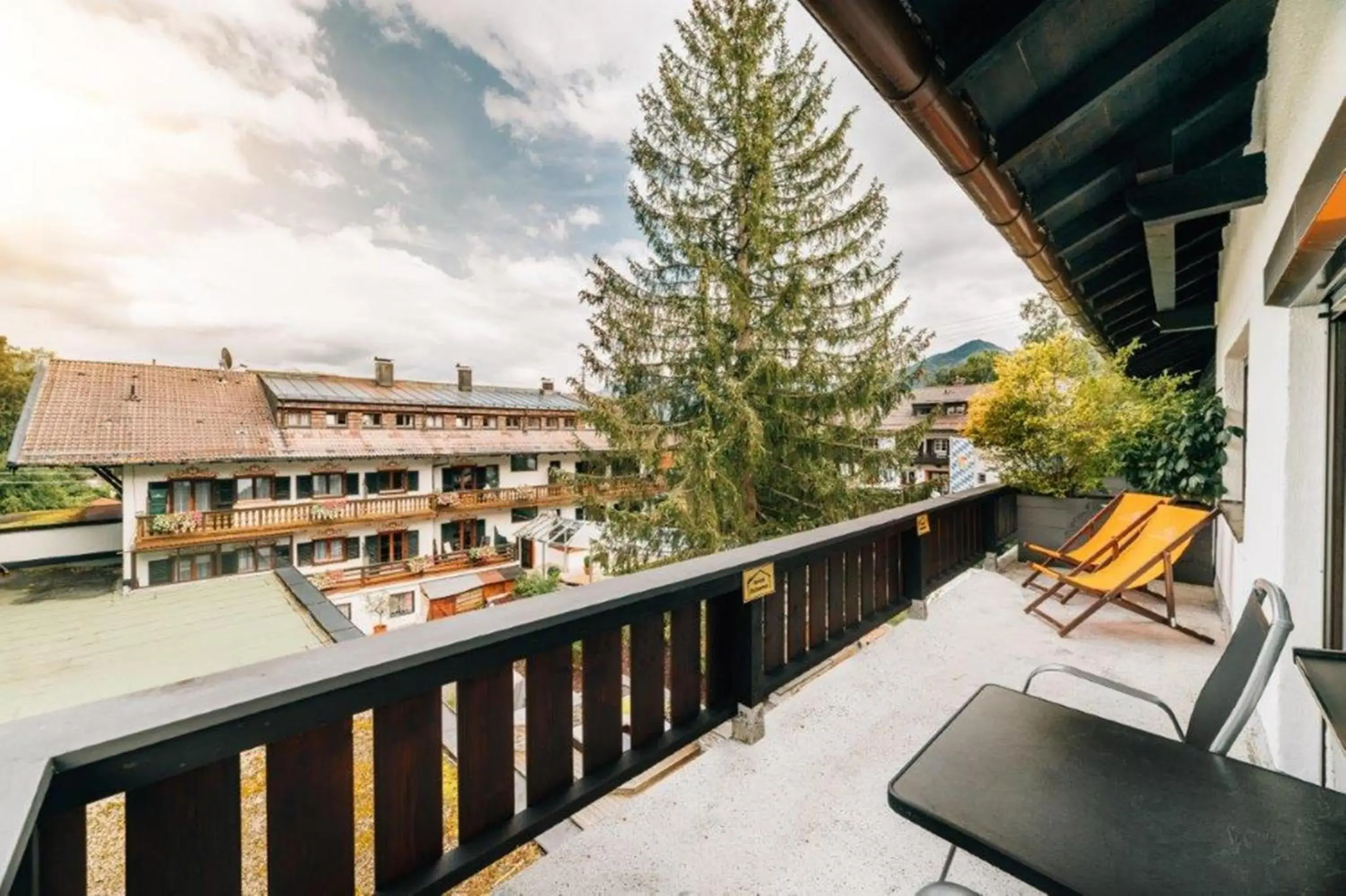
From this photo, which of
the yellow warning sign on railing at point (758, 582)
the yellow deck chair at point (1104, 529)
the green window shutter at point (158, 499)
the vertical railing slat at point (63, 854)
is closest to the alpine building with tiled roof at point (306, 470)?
the green window shutter at point (158, 499)

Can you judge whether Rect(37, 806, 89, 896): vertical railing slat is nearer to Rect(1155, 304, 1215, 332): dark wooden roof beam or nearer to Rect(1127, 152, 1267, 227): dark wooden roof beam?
Rect(1127, 152, 1267, 227): dark wooden roof beam

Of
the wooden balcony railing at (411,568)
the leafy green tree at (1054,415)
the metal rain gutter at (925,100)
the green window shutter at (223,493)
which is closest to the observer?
the metal rain gutter at (925,100)

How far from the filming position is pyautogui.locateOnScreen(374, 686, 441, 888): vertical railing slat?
1.28m

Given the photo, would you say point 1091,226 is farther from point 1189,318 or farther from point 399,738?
point 399,738

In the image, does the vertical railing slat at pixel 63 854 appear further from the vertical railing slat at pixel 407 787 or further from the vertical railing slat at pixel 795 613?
the vertical railing slat at pixel 795 613

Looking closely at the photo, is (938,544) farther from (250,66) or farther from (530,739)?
(250,66)

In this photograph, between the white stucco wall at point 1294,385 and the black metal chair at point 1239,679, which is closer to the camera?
the black metal chair at point 1239,679

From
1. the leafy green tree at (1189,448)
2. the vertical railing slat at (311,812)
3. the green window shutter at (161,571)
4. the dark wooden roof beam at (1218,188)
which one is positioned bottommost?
the green window shutter at (161,571)

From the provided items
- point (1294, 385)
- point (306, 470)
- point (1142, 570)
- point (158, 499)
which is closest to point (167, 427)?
point (158, 499)

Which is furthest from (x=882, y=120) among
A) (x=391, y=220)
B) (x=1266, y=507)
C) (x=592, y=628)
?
(x=391, y=220)

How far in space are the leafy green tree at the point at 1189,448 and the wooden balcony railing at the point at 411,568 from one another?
15.3 meters

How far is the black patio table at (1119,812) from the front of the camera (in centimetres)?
89

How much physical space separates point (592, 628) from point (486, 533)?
53.1ft

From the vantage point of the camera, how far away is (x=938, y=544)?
408 cm
